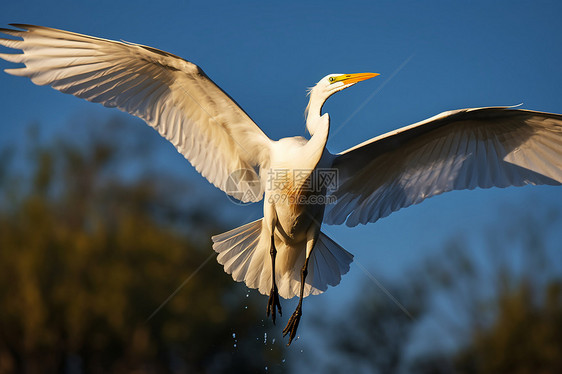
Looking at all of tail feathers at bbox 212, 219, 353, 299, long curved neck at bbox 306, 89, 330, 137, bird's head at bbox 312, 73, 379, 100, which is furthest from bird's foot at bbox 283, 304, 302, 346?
bird's head at bbox 312, 73, 379, 100

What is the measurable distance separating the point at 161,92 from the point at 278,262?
4.41ft

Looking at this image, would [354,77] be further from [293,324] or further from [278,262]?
[293,324]

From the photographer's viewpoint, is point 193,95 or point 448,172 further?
point 448,172

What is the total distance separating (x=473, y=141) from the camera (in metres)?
3.76

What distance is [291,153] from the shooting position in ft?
11.0

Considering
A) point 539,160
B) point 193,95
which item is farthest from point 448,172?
point 193,95

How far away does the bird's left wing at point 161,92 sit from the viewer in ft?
10.7

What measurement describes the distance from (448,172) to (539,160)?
0.59m

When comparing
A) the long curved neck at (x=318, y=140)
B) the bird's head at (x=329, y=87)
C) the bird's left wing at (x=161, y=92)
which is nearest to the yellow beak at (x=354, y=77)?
the bird's head at (x=329, y=87)

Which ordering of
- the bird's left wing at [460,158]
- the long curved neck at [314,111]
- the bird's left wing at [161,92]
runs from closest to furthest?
the bird's left wing at [161,92] < the long curved neck at [314,111] < the bird's left wing at [460,158]

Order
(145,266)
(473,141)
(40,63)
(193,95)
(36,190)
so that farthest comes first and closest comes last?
(145,266)
(36,190)
(473,141)
(193,95)
(40,63)

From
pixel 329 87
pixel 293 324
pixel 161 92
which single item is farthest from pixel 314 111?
pixel 293 324

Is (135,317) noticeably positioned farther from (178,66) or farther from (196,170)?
(178,66)

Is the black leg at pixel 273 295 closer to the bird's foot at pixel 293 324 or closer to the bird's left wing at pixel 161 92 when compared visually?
the bird's foot at pixel 293 324
